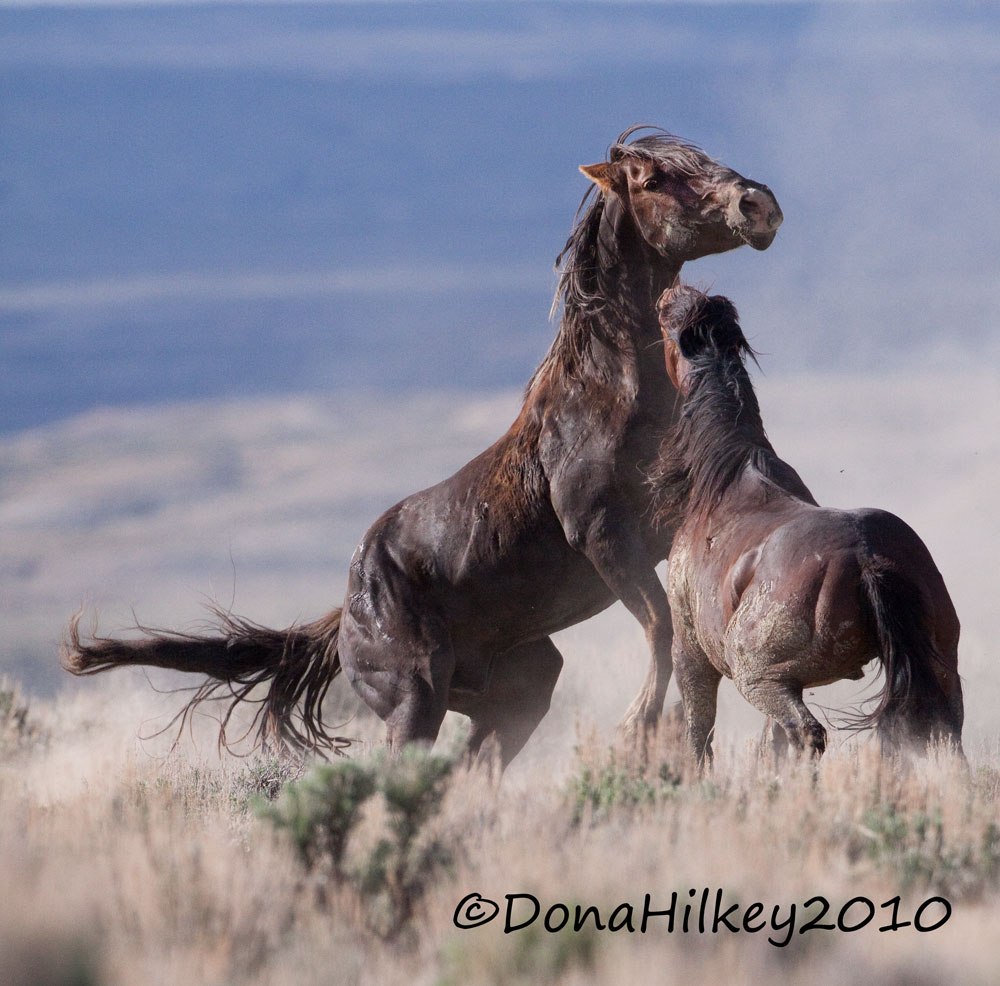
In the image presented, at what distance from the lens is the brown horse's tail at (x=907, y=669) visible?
16.7 feet

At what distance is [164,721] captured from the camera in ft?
56.0

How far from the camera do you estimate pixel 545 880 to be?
Answer: 13.4 feet

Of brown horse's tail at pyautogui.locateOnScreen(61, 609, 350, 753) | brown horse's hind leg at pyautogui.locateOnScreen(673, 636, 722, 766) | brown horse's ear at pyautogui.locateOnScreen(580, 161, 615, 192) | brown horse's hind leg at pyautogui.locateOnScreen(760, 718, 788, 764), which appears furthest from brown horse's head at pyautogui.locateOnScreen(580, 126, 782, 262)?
brown horse's tail at pyautogui.locateOnScreen(61, 609, 350, 753)

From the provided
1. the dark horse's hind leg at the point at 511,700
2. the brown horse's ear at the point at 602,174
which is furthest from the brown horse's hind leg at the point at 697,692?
the brown horse's ear at the point at 602,174

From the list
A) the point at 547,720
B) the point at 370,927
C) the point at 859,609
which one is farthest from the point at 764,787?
the point at 547,720

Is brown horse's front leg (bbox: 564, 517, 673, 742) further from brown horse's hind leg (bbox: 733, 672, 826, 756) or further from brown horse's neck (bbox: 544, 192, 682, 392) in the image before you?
brown horse's hind leg (bbox: 733, 672, 826, 756)

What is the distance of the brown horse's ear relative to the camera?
7.32 meters

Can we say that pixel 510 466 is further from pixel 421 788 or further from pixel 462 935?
pixel 462 935

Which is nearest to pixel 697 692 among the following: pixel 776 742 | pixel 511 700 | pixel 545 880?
pixel 776 742

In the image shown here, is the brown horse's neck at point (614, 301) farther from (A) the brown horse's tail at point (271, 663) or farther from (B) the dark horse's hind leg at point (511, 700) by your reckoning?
(A) the brown horse's tail at point (271, 663)

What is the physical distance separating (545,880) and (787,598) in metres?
1.67

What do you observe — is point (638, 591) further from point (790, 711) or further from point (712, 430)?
point (790, 711)

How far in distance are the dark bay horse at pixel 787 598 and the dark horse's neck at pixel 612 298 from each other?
946 mm

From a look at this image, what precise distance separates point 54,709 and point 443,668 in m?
9.82
